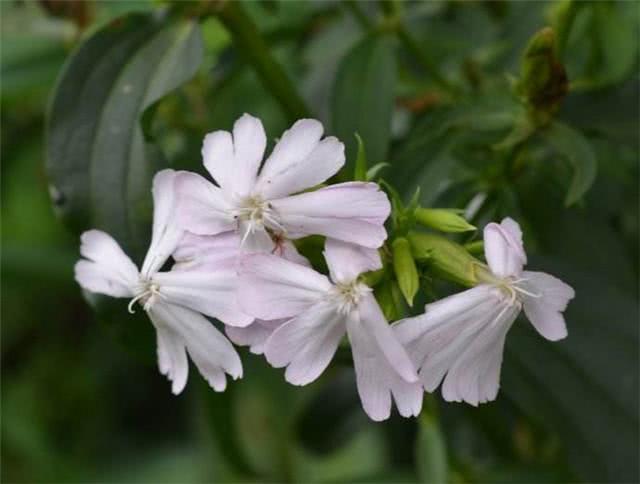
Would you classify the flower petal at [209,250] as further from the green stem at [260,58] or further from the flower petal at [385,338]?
the green stem at [260,58]

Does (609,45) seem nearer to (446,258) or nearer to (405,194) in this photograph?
(405,194)

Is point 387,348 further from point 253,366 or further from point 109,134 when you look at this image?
point 253,366

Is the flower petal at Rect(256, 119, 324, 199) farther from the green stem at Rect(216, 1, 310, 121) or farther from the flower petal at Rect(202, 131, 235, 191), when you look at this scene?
the green stem at Rect(216, 1, 310, 121)

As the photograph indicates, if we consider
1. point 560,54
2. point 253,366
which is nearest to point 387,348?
point 560,54

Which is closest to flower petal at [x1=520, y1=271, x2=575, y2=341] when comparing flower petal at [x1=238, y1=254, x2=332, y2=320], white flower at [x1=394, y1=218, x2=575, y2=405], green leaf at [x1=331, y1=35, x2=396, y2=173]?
white flower at [x1=394, y1=218, x2=575, y2=405]

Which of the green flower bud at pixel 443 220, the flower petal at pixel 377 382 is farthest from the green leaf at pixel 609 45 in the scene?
the flower petal at pixel 377 382
